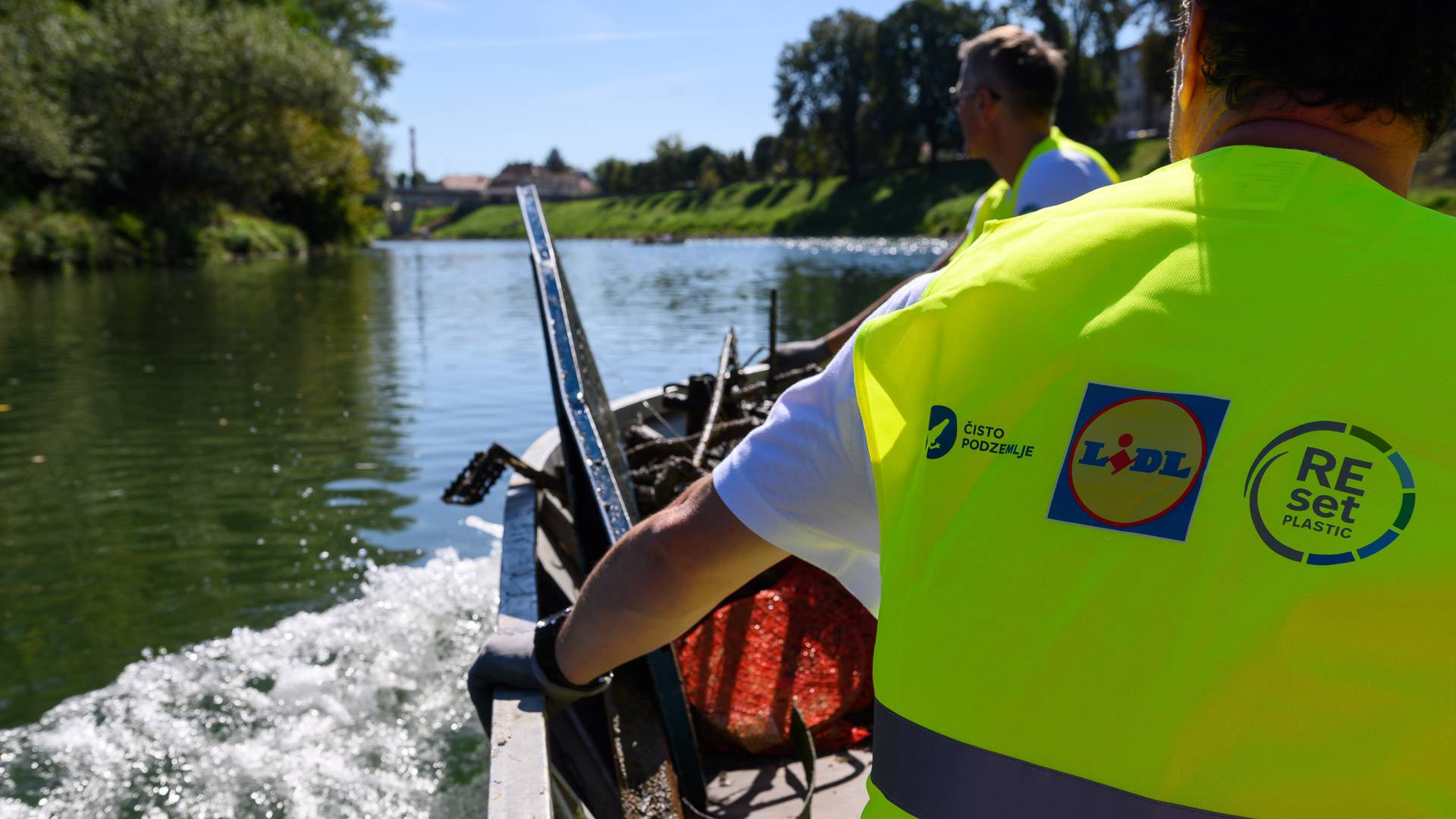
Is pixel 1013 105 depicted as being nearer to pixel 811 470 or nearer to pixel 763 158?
pixel 811 470

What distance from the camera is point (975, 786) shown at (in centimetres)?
100

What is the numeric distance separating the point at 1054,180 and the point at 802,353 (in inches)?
64.8

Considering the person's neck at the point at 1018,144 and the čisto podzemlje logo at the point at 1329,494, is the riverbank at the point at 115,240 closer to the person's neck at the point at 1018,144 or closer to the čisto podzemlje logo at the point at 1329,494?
the person's neck at the point at 1018,144

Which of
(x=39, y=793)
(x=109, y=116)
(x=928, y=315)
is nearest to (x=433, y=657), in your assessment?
(x=39, y=793)

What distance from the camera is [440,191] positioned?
377 ft

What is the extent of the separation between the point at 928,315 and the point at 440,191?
120370mm

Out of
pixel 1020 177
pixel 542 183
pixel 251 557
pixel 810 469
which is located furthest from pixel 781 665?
pixel 542 183

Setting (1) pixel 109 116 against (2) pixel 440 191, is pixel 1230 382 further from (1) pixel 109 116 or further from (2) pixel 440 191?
(2) pixel 440 191

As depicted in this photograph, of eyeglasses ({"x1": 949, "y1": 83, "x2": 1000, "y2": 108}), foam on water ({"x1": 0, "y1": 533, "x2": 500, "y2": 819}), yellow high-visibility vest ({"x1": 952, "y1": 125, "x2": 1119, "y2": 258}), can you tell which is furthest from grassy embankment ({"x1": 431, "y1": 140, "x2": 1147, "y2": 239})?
foam on water ({"x1": 0, "y1": 533, "x2": 500, "y2": 819})

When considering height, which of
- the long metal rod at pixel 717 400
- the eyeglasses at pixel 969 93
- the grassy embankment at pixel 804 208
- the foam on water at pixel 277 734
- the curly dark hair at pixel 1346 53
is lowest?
the foam on water at pixel 277 734

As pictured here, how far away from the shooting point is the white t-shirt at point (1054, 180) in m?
4.12

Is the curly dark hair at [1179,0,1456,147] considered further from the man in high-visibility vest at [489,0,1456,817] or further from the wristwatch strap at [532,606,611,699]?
the wristwatch strap at [532,606,611,699]

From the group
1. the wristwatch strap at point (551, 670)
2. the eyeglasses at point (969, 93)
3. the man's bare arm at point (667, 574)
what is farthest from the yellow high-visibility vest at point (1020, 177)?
the man's bare arm at point (667, 574)

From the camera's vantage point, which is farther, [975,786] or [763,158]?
[763,158]
